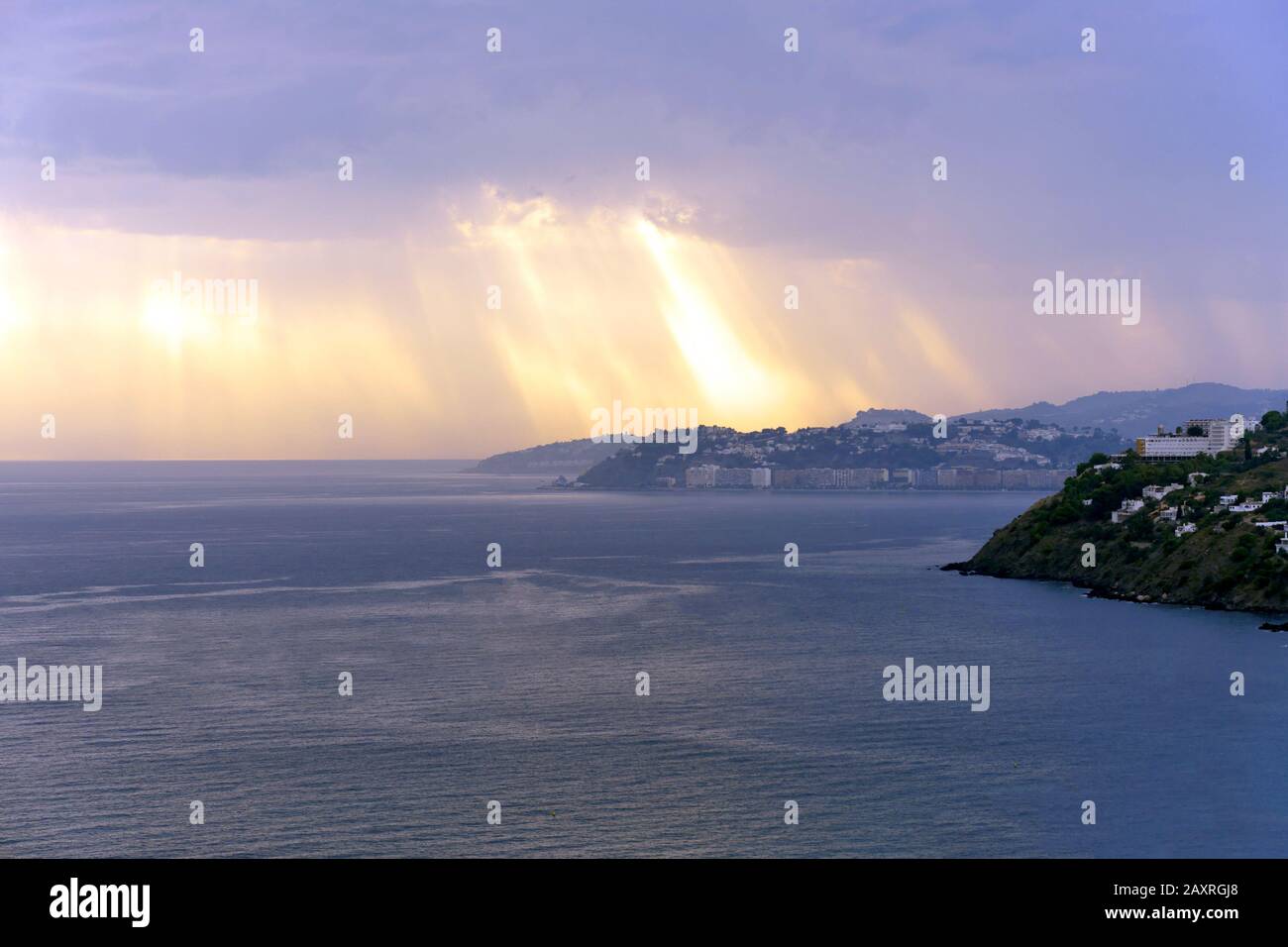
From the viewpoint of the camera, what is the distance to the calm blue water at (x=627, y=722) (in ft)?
94.2

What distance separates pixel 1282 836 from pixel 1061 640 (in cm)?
2899

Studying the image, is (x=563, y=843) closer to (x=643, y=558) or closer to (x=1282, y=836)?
(x=1282, y=836)

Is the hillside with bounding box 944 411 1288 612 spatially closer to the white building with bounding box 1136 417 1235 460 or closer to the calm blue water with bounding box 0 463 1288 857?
the calm blue water with bounding box 0 463 1288 857

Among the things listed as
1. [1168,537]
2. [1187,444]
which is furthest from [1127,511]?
[1187,444]

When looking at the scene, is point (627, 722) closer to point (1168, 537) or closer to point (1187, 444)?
point (1168, 537)

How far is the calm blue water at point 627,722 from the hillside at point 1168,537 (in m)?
3.41

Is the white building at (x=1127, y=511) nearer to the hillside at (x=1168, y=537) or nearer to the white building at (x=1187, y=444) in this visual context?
the hillside at (x=1168, y=537)

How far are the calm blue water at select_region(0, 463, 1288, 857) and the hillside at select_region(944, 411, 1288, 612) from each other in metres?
3.41

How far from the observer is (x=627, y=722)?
40.0 m

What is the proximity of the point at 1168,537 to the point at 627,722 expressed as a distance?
164 feet

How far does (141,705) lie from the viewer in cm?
4275

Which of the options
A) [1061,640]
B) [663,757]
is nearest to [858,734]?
[663,757]
